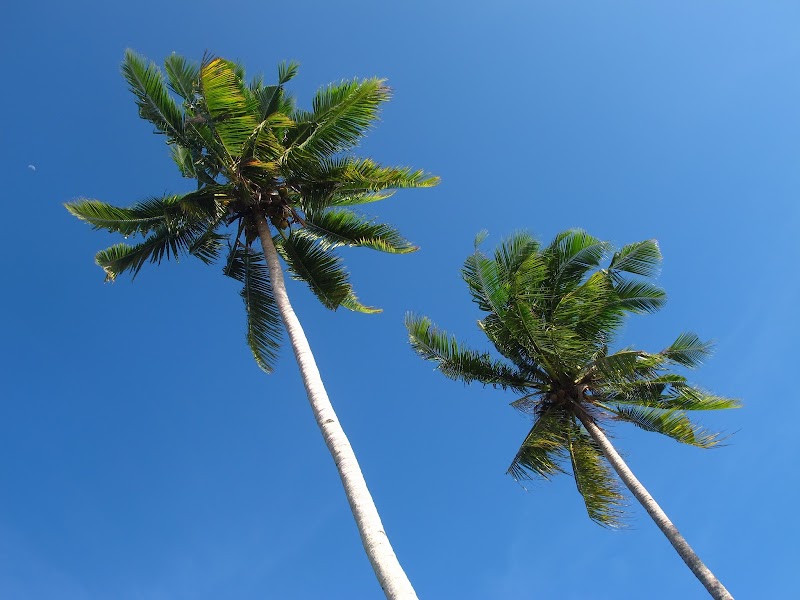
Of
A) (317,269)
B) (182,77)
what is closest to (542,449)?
(317,269)

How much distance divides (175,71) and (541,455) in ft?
36.4

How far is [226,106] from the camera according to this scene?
12125 millimetres

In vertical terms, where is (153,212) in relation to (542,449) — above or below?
above

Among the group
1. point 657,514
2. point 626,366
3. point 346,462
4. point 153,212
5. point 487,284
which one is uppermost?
point 153,212

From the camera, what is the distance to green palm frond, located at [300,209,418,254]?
47.2ft

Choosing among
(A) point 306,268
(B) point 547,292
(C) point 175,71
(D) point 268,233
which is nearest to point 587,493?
(B) point 547,292

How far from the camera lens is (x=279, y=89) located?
1493 centimetres

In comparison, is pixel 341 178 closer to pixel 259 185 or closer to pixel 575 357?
pixel 259 185

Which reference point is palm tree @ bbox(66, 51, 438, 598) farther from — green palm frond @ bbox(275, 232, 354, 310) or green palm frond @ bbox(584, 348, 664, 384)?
green palm frond @ bbox(584, 348, 664, 384)

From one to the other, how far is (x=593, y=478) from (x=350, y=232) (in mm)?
7712

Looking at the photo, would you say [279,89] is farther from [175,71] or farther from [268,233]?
[268,233]

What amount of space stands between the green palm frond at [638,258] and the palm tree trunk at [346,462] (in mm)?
8782

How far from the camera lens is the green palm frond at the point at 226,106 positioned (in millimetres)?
11836

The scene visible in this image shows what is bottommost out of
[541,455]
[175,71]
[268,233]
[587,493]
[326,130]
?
[587,493]
